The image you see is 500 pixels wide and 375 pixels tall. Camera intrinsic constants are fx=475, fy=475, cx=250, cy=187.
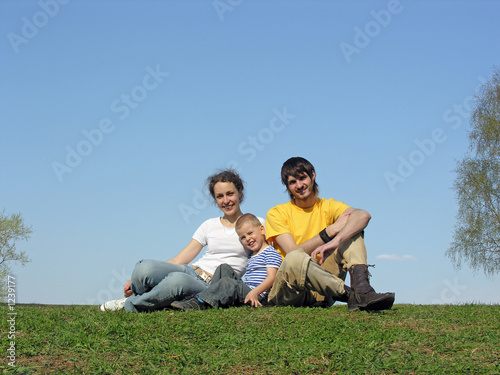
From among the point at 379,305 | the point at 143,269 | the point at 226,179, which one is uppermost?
the point at 226,179

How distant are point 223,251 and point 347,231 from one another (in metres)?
1.71

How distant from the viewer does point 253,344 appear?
4.01 meters

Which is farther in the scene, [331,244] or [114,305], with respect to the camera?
[114,305]

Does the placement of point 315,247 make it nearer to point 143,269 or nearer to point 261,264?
point 261,264

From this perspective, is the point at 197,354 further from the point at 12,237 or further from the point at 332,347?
the point at 12,237

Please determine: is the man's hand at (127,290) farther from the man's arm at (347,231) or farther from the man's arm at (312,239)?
the man's arm at (347,231)

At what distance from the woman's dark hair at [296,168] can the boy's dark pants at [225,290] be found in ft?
4.65

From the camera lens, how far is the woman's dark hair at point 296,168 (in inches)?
244

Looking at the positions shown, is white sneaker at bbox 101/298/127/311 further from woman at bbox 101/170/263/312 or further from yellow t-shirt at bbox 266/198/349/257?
yellow t-shirt at bbox 266/198/349/257

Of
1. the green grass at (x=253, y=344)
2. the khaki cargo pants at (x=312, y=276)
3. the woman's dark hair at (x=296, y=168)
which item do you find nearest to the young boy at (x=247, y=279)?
the khaki cargo pants at (x=312, y=276)

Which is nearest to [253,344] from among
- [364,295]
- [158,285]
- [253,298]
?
[253,298]

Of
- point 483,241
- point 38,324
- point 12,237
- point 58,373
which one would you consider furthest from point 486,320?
point 12,237

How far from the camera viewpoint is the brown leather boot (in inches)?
209

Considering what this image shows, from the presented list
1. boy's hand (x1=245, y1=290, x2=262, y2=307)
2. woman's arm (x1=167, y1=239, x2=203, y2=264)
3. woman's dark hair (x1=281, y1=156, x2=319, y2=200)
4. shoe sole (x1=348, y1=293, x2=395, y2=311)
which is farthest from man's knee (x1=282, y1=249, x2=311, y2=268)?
woman's arm (x1=167, y1=239, x2=203, y2=264)
